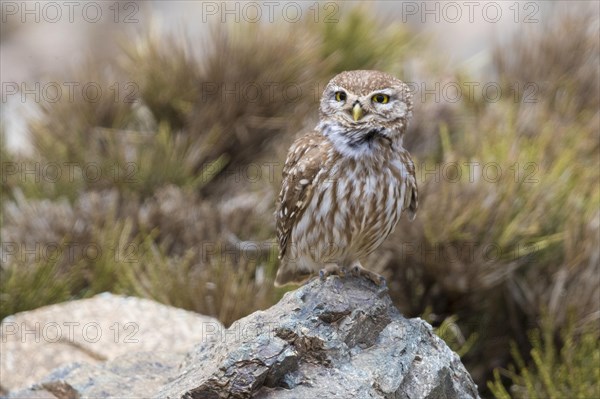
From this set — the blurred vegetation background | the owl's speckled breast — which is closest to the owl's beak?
the owl's speckled breast

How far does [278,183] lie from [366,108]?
9.79 feet

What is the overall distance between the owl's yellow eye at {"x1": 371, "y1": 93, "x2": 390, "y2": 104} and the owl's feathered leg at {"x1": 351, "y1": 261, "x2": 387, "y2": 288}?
80 cm

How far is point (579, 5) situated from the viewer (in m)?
9.51

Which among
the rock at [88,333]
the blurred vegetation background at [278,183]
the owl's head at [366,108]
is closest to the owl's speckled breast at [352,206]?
the owl's head at [366,108]

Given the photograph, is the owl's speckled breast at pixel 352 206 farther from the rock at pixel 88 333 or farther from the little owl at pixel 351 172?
the rock at pixel 88 333

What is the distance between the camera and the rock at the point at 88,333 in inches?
211

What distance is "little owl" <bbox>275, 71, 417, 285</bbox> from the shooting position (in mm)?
4270

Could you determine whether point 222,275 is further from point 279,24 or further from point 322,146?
point 279,24

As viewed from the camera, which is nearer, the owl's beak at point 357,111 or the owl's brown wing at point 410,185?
the owl's beak at point 357,111

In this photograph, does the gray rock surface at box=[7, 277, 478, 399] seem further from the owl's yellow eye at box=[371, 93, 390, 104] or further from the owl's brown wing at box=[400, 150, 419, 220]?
the owl's yellow eye at box=[371, 93, 390, 104]

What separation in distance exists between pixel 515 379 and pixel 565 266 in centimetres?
109

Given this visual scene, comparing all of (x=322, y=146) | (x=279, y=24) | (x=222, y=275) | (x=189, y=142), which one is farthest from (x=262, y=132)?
(x=322, y=146)

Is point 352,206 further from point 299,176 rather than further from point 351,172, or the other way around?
point 299,176

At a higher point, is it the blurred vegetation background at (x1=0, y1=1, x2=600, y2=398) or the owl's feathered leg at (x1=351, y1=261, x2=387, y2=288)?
the owl's feathered leg at (x1=351, y1=261, x2=387, y2=288)
